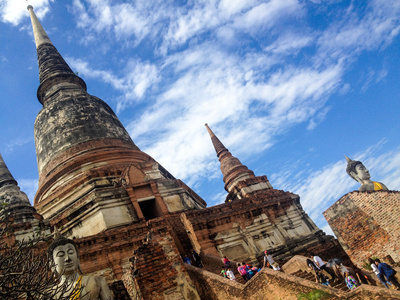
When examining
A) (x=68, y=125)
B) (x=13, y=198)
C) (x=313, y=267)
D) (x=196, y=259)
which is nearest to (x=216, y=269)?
(x=196, y=259)

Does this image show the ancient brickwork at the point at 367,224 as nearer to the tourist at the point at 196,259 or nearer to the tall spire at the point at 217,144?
the tourist at the point at 196,259

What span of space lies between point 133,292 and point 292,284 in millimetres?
3383

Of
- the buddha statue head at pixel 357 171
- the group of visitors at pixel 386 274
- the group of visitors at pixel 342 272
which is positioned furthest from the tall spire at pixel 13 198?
the buddha statue head at pixel 357 171

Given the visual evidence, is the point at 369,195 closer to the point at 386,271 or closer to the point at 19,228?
the point at 386,271

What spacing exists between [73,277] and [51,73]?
19.4m

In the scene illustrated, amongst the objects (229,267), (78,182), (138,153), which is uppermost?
(138,153)

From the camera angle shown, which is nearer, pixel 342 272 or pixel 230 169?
pixel 342 272

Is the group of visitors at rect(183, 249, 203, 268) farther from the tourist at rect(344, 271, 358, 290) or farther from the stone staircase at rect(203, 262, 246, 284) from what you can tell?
the tourist at rect(344, 271, 358, 290)

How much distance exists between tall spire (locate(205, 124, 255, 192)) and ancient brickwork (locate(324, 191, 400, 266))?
6162mm

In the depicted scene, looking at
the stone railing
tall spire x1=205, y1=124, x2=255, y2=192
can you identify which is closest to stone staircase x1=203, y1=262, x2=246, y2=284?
the stone railing

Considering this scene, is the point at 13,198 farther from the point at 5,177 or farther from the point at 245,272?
the point at 245,272

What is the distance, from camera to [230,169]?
66.0 ft

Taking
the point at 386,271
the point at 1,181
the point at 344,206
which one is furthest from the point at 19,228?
the point at 344,206

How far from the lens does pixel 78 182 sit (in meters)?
14.6
